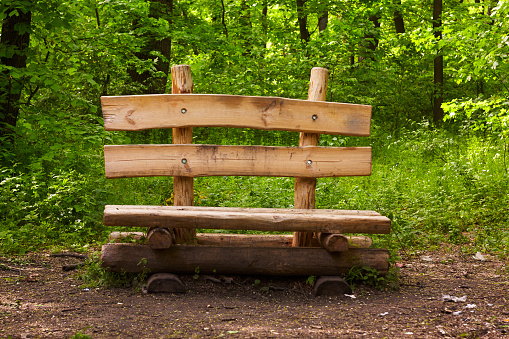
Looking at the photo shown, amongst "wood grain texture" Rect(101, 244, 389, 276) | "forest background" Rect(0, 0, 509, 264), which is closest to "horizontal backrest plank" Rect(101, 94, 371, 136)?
"wood grain texture" Rect(101, 244, 389, 276)

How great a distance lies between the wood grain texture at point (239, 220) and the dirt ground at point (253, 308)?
64cm

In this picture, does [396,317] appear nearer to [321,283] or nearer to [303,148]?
[321,283]

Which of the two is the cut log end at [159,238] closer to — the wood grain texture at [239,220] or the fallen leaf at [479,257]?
the wood grain texture at [239,220]

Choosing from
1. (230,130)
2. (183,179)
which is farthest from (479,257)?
(230,130)

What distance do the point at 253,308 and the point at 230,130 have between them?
791 centimetres

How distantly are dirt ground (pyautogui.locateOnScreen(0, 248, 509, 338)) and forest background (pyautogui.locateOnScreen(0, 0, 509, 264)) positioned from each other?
85 cm

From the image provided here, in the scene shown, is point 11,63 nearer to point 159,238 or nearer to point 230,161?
point 230,161

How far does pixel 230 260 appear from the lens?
439cm

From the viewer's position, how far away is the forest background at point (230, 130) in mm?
6254

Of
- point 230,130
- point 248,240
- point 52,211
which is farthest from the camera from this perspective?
point 230,130

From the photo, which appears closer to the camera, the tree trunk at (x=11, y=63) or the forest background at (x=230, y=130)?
the forest background at (x=230, y=130)

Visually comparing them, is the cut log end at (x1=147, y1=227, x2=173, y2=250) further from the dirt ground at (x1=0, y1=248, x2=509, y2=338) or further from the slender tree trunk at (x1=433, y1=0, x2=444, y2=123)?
the slender tree trunk at (x1=433, y1=0, x2=444, y2=123)

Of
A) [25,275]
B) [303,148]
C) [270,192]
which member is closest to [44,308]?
[25,275]

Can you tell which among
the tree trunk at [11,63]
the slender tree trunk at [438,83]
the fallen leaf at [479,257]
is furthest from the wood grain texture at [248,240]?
the slender tree trunk at [438,83]
